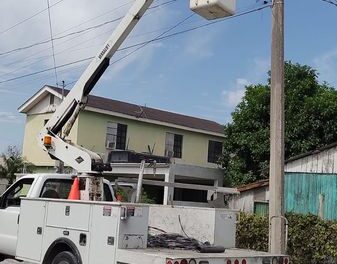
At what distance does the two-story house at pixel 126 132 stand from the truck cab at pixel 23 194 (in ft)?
58.0

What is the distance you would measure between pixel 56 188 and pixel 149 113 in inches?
984

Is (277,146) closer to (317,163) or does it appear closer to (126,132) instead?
(317,163)

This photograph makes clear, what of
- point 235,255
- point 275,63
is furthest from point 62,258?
point 275,63

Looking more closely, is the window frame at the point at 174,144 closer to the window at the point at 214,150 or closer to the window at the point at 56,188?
the window at the point at 214,150

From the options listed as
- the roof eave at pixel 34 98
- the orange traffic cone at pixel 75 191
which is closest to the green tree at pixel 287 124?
the roof eave at pixel 34 98

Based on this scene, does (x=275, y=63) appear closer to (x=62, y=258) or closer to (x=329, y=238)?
(x=329, y=238)

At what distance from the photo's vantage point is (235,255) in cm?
815

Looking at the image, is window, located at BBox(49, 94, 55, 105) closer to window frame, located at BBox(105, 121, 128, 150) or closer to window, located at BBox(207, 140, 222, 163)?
window frame, located at BBox(105, 121, 128, 150)

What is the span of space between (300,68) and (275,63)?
1450 cm

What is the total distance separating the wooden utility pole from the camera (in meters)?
11.8

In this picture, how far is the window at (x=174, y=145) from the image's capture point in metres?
35.2

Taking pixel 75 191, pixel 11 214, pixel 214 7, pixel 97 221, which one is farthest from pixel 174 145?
pixel 97 221

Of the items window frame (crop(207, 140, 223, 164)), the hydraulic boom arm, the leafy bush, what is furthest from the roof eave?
the hydraulic boom arm

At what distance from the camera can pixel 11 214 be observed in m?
11.0
